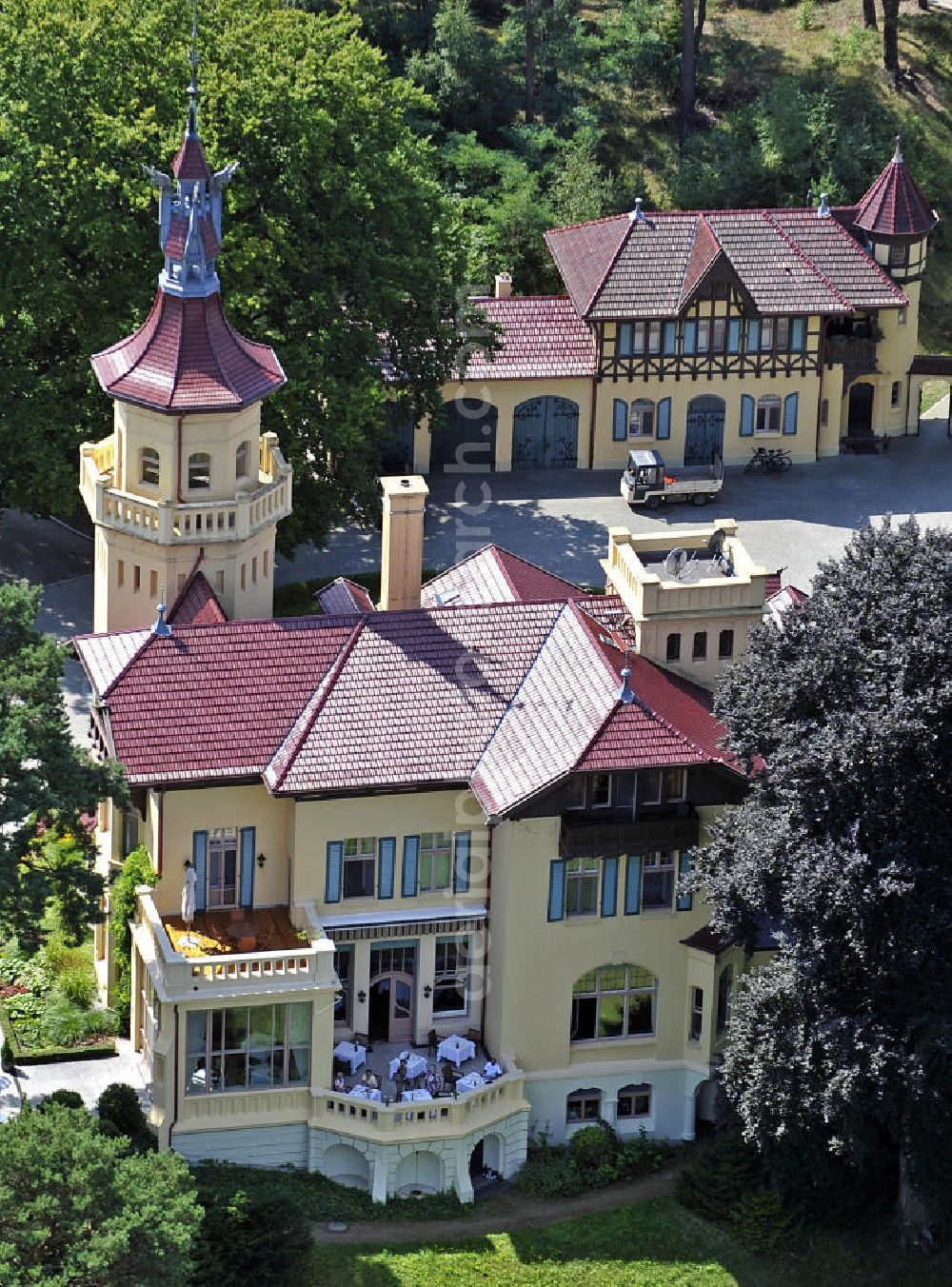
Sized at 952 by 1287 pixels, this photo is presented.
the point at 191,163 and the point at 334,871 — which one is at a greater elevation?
the point at 191,163

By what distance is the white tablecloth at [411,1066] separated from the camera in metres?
74.6

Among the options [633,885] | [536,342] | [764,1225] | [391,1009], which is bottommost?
[764,1225]

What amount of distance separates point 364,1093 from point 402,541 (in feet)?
43.2

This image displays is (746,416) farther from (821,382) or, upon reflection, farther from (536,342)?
(536,342)

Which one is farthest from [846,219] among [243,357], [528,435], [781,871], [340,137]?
[781,871]

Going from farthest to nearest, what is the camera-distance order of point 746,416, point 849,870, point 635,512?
point 746,416 → point 635,512 → point 849,870

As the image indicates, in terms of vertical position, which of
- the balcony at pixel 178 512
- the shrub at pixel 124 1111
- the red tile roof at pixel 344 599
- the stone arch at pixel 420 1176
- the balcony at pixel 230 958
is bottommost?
the stone arch at pixel 420 1176

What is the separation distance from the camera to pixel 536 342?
10244cm

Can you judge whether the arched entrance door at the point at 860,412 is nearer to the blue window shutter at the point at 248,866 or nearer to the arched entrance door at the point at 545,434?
the arched entrance door at the point at 545,434

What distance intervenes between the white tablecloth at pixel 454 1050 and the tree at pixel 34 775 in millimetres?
9205

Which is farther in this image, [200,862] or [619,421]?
[619,421]

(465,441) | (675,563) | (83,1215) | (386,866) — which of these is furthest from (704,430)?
(83,1215)

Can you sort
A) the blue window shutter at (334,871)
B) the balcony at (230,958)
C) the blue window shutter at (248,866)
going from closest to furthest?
the balcony at (230,958)
the blue window shutter at (334,871)
the blue window shutter at (248,866)

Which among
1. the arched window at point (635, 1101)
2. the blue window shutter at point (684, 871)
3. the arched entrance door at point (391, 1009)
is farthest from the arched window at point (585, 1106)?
the blue window shutter at point (684, 871)
